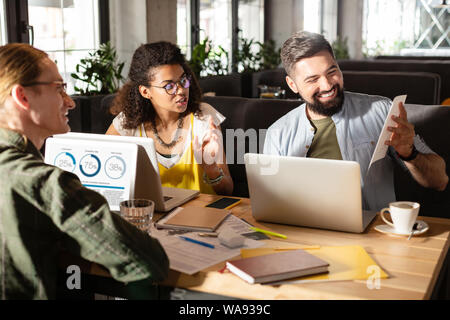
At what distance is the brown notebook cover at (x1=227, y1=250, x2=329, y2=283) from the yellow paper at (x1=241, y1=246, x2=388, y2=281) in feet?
0.08

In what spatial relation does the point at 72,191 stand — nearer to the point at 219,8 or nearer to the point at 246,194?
the point at 246,194

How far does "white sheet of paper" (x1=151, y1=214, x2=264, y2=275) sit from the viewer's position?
4.44 feet

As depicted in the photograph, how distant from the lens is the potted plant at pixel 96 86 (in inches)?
140

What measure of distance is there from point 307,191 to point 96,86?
108 inches

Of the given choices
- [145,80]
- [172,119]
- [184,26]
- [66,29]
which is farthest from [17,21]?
[184,26]

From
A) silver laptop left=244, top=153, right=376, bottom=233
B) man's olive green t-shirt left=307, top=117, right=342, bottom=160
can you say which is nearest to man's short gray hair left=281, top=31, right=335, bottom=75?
man's olive green t-shirt left=307, top=117, right=342, bottom=160

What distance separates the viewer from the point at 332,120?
7.37 feet

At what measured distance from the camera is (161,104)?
7.79 ft

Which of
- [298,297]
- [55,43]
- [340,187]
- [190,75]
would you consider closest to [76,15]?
[55,43]

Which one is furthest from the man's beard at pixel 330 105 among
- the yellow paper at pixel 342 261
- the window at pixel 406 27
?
the window at pixel 406 27

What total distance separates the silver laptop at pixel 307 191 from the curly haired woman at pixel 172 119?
602mm

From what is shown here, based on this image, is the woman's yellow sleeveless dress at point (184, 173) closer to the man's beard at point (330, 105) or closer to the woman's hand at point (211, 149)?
the woman's hand at point (211, 149)
